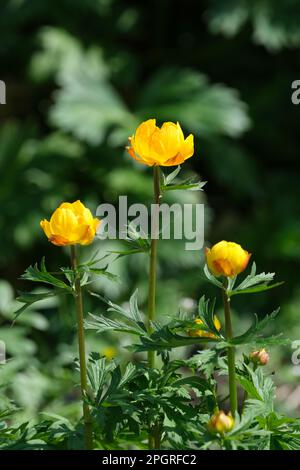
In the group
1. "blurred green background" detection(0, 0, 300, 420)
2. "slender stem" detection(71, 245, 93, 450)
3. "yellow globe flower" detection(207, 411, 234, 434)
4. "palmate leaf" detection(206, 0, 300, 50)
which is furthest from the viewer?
"palmate leaf" detection(206, 0, 300, 50)

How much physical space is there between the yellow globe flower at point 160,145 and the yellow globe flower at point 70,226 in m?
0.10

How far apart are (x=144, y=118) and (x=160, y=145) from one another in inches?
73.9

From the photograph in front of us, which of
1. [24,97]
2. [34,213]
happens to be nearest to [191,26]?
[24,97]

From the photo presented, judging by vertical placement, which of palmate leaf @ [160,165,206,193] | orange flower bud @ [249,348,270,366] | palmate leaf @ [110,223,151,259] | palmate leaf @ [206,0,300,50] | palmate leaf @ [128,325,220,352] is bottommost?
orange flower bud @ [249,348,270,366]

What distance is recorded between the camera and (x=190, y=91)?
9.69 ft

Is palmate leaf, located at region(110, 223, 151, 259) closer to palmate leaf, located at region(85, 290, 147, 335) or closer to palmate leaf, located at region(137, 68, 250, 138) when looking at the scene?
palmate leaf, located at region(85, 290, 147, 335)

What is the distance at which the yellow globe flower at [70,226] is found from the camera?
39.8 inches

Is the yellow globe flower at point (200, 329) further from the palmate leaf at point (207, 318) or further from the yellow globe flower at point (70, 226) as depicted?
the yellow globe flower at point (70, 226)

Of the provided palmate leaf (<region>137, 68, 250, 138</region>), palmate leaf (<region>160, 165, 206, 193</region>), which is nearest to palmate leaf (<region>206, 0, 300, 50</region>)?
palmate leaf (<region>137, 68, 250, 138</region>)

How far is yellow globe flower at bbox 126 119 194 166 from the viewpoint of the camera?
40.8 inches

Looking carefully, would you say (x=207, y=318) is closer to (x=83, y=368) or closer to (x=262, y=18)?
(x=83, y=368)

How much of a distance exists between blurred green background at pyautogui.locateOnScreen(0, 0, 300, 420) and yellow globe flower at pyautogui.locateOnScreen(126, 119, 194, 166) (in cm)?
123

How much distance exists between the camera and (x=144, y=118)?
2.89 m

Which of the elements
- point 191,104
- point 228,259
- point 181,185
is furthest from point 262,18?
point 228,259
